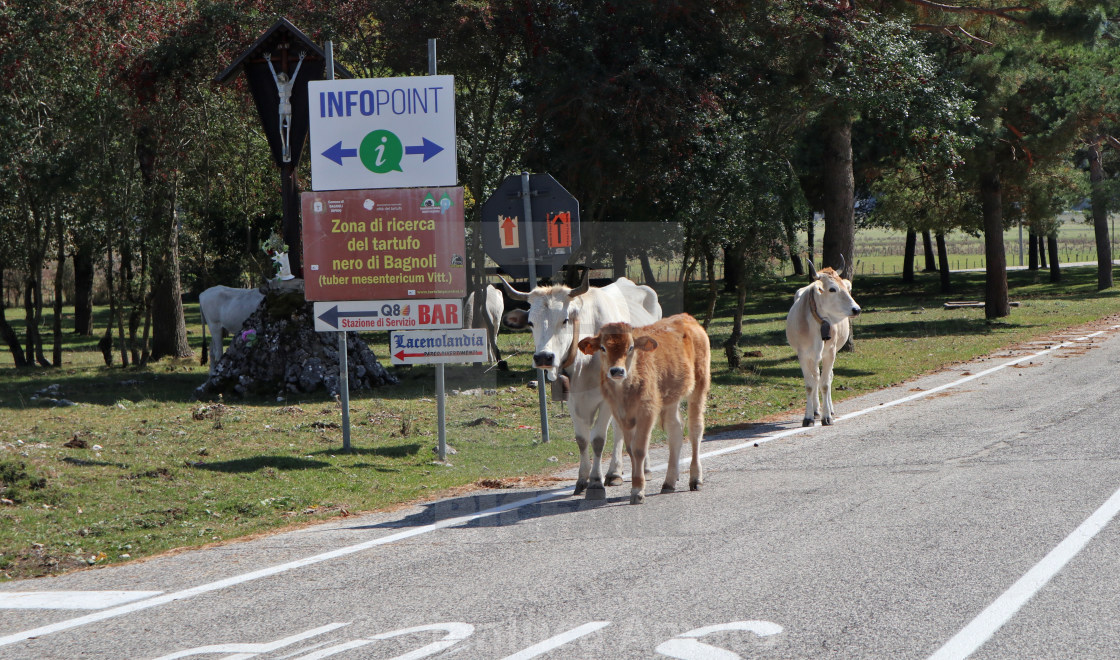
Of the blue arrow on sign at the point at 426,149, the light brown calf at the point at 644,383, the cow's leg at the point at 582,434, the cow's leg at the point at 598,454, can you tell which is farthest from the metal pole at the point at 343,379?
the light brown calf at the point at 644,383

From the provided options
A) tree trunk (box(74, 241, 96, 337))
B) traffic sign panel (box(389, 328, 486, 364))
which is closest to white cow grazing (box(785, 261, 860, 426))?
traffic sign panel (box(389, 328, 486, 364))

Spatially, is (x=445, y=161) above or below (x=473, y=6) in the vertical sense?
below

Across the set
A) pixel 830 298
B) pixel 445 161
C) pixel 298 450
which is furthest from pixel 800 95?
pixel 298 450

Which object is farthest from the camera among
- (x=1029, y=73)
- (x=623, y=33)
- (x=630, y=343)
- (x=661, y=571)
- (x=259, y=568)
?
(x=1029, y=73)

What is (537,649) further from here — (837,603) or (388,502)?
(388,502)

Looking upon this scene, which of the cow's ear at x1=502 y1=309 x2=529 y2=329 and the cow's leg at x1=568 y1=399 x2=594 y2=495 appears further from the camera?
the cow's ear at x1=502 y1=309 x2=529 y2=329

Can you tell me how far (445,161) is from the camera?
40.9ft

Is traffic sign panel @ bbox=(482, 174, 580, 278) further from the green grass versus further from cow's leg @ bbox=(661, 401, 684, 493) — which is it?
cow's leg @ bbox=(661, 401, 684, 493)

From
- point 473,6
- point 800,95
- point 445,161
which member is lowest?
point 445,161

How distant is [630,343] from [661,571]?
2.47m

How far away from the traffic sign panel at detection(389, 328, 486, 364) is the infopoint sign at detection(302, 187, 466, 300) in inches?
18.2

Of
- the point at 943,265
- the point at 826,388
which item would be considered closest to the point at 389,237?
the point at 826,388

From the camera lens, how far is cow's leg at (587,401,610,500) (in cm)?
941

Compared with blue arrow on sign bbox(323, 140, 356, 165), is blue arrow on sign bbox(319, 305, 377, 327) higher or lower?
lower
